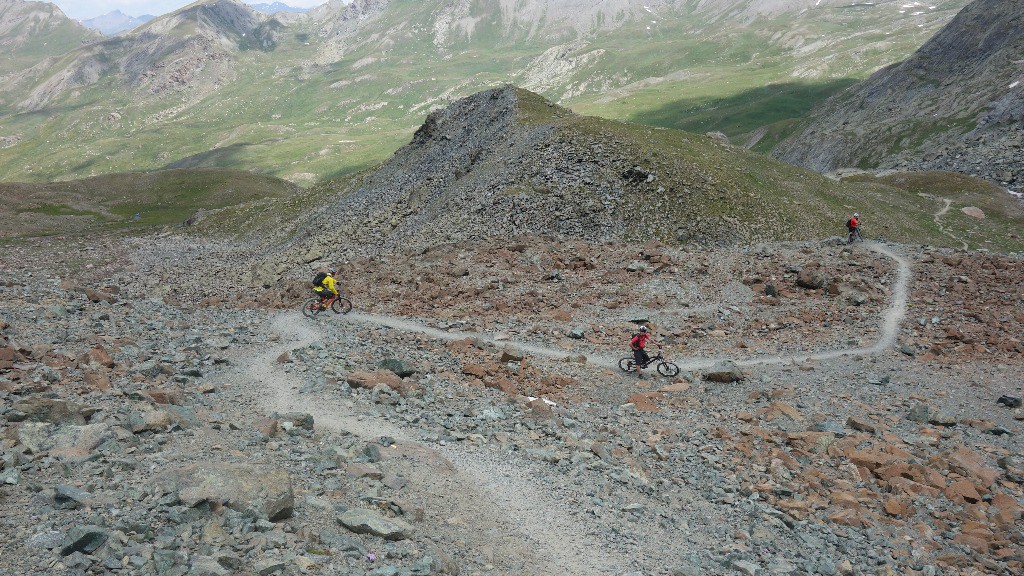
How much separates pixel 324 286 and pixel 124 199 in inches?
5754

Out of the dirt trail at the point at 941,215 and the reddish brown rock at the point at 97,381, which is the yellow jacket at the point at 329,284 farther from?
the dirt trail at the point at 941,215

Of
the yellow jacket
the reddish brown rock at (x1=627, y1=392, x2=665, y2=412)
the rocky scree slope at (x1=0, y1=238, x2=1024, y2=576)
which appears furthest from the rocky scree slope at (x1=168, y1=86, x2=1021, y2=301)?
the reddish brown rock at (x1=627, y1=392, x2=665, y2=412)

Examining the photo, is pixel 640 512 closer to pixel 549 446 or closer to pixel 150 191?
pixel 549 446

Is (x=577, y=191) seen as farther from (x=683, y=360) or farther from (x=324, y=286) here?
(x=324, y=286)

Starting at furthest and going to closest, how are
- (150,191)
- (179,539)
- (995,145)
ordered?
1. (150,191)
2. (995,145)
3. (179,539)

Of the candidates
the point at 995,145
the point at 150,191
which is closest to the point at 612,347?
the point at 995,145

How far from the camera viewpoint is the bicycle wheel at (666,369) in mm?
29453

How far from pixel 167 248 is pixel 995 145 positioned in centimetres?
15164

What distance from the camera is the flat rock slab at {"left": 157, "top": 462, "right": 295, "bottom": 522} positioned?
39.8 feet

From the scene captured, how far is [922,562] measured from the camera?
1590 cm

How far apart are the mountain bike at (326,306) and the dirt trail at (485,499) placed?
14.7 m

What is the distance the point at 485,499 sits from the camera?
16.4 meters

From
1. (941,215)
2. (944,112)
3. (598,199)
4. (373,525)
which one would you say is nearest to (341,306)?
(373,525)

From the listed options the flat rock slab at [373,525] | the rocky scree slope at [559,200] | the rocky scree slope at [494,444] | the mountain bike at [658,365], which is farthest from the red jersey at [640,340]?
the rocky scree slope at [559,200]
